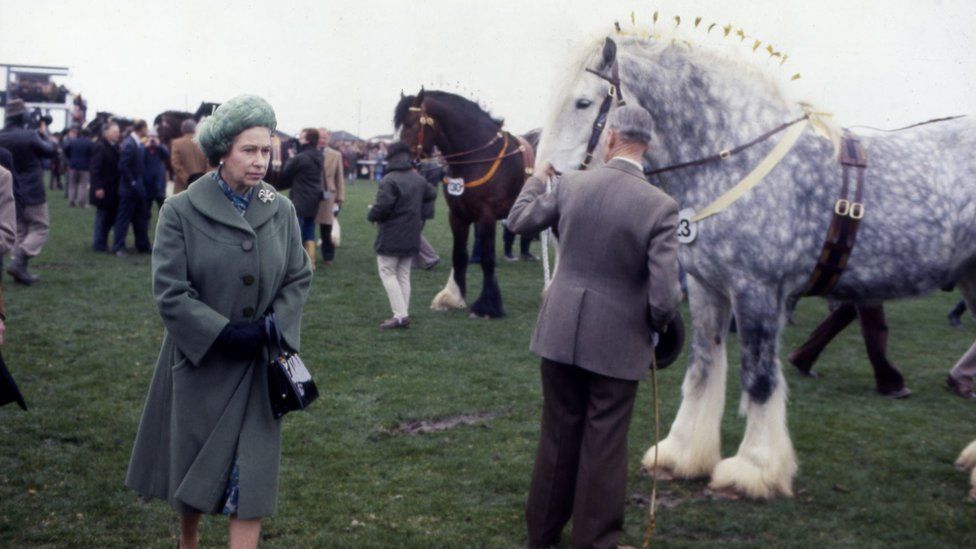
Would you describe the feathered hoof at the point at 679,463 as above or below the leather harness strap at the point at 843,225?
below

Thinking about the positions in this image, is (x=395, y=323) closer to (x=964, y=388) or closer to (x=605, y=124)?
(x=964, y=388)

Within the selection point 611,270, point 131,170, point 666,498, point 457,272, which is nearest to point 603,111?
point 611,270

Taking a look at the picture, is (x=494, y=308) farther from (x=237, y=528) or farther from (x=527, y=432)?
(x=237, y=528)

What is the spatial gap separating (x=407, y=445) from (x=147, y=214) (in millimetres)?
11033

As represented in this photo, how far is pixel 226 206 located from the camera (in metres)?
3.55

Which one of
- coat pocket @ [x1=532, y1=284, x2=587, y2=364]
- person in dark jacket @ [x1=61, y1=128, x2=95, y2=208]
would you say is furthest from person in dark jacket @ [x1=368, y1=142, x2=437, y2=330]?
person in dark jacket @ [x1=61, y1=128, x2=95, y2=208]

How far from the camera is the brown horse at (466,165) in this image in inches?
434

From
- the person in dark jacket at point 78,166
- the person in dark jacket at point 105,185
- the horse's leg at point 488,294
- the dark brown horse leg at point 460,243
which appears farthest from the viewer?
the person in dark jacket at point 78,166

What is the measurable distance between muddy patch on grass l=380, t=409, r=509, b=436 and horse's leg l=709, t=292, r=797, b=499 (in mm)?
2035

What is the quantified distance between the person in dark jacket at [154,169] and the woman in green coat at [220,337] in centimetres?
1274

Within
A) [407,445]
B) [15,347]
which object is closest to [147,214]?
[15,347]

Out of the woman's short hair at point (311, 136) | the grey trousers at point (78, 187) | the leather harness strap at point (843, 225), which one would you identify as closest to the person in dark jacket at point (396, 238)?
the woman's short hair at point (311, 136)

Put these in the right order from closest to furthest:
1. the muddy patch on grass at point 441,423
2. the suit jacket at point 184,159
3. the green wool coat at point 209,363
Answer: the green wool coat at point 209,363
the muddy patch on grass at point 441,423
the suit jacket at point 184,159

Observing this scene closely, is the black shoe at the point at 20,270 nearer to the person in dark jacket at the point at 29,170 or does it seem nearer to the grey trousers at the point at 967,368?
the person in dark jacket at the point at 29,170
